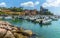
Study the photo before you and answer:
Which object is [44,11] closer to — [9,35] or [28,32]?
[28,32]

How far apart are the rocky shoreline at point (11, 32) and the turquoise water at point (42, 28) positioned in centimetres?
Answer: 10

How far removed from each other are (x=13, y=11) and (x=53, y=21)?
990 millimetres

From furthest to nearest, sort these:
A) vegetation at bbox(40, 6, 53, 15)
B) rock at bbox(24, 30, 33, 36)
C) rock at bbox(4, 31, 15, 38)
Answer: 1. vegetation at bbox(40, 6, 53, 15)
2. rock at bbox(24, 30, 33, 36)
3. rock at bbox(4, 31, 15, 38)

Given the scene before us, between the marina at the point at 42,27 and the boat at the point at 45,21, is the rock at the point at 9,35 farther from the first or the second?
the boat at the point at 45,21

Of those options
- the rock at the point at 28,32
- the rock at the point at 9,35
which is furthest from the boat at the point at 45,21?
the rock at the point at 9,35

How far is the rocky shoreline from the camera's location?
Answer: 3.58 meters

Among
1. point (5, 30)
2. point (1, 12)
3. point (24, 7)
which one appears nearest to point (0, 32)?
point (5, 30)

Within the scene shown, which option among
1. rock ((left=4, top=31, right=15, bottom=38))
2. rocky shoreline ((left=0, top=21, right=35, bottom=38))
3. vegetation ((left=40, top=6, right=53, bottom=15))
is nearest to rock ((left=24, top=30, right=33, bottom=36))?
rocky shoreline ((left=0, top=21, right=35, bottom=38))

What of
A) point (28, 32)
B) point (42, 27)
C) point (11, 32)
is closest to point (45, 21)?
point (42, 27)

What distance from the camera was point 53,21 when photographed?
3.76 m

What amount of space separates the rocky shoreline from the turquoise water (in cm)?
10

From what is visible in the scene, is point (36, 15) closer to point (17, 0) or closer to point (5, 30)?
point (17, 0)

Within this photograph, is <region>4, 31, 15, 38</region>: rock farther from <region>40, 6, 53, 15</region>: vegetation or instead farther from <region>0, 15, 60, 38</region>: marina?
<region>40, 6, 53, 15</region>: vegetation

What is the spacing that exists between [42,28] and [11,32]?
0.74 meters
